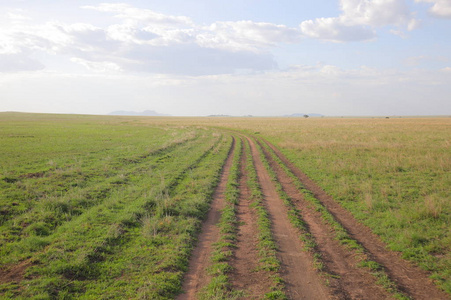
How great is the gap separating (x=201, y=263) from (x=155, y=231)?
200 centimetres

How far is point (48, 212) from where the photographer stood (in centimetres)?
876

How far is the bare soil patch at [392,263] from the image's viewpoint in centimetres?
523

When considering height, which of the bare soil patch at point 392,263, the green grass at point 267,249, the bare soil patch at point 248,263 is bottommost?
the bare soil patch at point 392,263

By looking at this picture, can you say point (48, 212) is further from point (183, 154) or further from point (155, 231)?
point (183, 154)

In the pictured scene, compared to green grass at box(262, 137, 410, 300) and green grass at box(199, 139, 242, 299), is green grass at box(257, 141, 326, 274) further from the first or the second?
green grass at box(199, 139, 242, 299)

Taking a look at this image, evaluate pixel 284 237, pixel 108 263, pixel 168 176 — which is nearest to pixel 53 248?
pixel 108 263

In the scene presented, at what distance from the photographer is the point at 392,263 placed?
20.5 feet

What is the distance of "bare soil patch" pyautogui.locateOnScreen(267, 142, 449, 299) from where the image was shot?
523 centimetres

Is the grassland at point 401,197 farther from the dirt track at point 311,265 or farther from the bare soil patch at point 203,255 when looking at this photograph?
the bare soil patch at point 203,255

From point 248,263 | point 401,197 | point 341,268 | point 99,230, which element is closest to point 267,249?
point 248,263

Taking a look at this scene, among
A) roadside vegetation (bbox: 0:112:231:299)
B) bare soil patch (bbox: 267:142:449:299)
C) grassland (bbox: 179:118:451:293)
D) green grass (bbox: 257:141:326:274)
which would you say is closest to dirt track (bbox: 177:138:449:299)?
bare soil patch (bbox: 267:142:449:299)

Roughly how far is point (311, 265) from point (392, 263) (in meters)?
1.96

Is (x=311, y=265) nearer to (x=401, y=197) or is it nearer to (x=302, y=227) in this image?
(x=302, y=227)

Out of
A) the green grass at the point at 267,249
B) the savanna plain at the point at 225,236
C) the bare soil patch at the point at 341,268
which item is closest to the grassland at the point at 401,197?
the savanna plain at the point at 225,236
